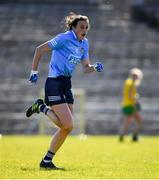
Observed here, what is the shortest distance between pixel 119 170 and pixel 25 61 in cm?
1690

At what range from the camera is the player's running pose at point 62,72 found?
1020 cm

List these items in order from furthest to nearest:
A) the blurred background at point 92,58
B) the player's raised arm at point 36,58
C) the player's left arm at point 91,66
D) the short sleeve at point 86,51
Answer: the blurred background at point 92,58, the player's left arm at point 91,66, the short sleeve at point 86,51, the player's raised arm at point 36,58

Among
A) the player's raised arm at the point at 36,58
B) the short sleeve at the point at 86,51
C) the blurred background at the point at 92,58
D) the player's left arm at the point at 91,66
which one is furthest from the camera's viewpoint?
the blurred background at the point at 92,58

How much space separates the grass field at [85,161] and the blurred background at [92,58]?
561 centimetres

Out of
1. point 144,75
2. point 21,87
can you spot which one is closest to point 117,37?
point 144,75

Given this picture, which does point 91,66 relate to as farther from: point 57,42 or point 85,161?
point 85,161

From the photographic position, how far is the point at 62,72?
10344mm

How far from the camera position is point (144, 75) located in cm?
2595

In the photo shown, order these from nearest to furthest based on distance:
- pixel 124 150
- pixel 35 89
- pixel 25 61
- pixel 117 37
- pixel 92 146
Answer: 1. pixel 124 150
2. pixel 92 146
3. pixel 35 89
4. pixel 25 61
5. pixel 117 37

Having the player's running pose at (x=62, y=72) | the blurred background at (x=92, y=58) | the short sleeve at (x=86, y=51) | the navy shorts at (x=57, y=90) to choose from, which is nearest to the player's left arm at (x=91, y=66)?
the short sleeve at (x=86, y=51)

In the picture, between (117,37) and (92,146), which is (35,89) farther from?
(92,146)

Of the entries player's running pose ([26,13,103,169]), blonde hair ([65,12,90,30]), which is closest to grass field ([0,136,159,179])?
player's running pose ([26,13,103,169])

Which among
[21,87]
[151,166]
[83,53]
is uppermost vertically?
[83,53]

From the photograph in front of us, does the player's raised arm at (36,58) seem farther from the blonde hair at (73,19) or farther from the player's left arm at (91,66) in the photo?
the player's left arm at (91,66)
